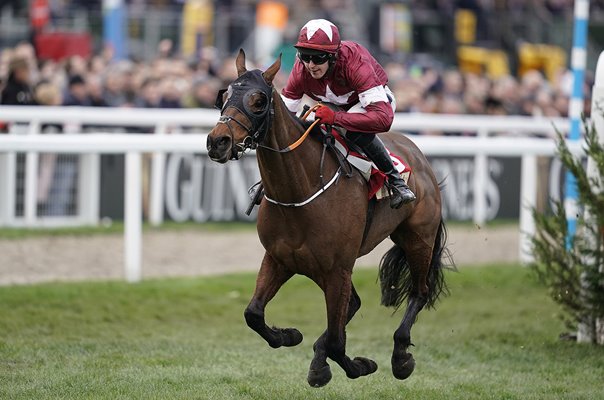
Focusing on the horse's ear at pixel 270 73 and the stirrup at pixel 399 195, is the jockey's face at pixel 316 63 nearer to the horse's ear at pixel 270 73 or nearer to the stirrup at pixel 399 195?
the horse's ear at pixel 270 73

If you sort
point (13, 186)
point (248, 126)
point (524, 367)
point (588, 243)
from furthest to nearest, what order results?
point (13, 186) → point (588, 243) → point (524, 367) → point (248, 126)

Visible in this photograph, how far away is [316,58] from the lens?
21.1ft

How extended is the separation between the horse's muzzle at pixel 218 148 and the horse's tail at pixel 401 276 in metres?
2.25

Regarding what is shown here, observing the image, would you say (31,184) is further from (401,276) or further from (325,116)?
(325,116)

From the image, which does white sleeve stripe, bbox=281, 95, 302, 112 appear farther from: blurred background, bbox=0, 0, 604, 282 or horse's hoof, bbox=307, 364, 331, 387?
blurred background, bbox=0, 0, 604, 282

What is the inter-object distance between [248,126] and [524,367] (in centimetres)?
307

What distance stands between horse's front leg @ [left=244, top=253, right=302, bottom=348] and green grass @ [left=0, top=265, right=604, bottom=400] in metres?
0.31

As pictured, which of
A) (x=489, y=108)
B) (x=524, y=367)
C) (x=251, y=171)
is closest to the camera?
(x=524, y=367)

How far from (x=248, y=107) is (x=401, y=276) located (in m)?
2.24

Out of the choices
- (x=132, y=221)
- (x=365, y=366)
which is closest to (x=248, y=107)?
(x=365, y=366)

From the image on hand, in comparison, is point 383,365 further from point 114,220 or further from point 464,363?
point 114,220

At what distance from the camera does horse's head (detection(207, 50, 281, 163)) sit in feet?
18.7

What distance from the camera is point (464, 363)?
8055 mm

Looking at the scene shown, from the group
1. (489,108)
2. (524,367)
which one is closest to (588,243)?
(524,367)
